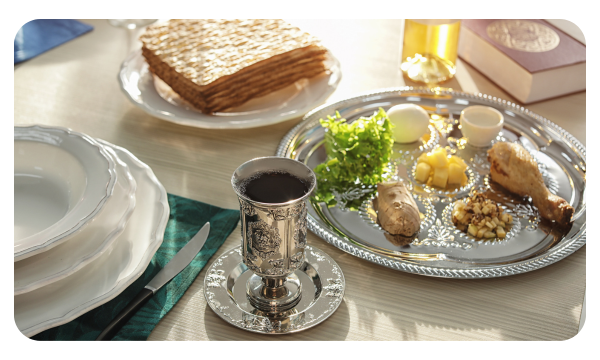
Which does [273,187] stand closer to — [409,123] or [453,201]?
[453,201]

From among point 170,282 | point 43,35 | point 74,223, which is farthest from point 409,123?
point 43,35

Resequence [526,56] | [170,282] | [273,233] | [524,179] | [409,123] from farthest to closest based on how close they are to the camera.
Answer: [526,56] → [409,123] → [524,179] → [170,282] → [273,233]

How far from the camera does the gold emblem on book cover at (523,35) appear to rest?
1361 millimetres

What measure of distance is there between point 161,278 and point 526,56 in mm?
1036

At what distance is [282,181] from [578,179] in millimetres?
678

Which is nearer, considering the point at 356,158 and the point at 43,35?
the point at 356,158

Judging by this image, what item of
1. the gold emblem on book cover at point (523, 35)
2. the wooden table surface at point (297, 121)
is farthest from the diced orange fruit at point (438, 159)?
the gold emblem on book cover at point (523, 35)

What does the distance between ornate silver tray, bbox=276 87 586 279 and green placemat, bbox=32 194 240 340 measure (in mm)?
172

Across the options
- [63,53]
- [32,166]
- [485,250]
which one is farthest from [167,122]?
[485,250]

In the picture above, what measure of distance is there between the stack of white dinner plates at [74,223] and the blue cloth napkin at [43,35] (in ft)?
2.45

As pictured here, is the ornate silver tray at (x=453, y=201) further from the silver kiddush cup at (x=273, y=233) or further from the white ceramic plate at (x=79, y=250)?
the white ceramic plate at (x=79, y=250)

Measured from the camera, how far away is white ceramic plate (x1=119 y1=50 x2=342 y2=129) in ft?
3.86

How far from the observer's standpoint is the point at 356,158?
1.04m

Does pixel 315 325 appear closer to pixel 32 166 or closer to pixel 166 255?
pixel 166 255
